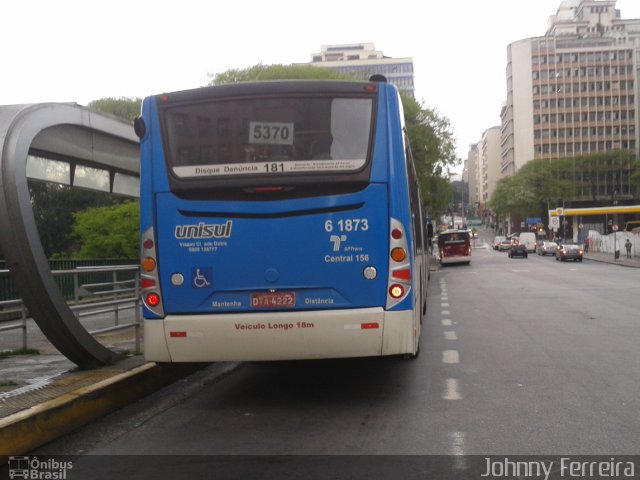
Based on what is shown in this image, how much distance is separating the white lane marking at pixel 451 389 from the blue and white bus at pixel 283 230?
0.94 m

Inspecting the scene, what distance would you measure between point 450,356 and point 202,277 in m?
4.72

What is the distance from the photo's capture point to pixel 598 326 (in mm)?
13445

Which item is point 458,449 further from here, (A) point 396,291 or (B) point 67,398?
(B) point 67,398

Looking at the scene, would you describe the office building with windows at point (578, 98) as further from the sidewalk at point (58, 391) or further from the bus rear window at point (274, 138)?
the bus rear window at point (274, 138)

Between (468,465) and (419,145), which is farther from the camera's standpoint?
(419,145)

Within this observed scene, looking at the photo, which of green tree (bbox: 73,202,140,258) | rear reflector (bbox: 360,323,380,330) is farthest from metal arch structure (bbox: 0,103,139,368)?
green tree (bbox: 73,202,140,258)

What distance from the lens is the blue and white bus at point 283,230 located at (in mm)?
6965

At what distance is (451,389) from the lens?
804cm

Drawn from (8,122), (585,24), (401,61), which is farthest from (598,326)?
(585,24)

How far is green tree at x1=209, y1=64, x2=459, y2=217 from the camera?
4500cm

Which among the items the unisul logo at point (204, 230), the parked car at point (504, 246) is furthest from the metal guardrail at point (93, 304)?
the parked car at point (504, 246)

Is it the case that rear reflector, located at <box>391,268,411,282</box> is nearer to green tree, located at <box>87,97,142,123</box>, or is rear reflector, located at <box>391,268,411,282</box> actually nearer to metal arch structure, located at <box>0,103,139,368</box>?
metal arch structure, located at <box>0,103,139,368</box>

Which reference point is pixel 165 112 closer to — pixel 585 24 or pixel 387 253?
pixel 387 253

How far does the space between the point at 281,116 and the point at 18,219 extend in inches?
116
